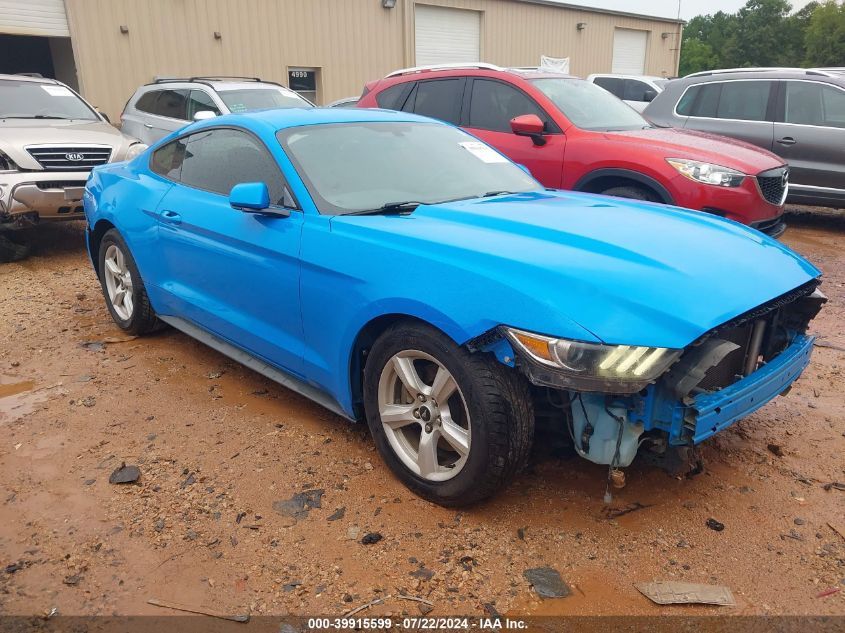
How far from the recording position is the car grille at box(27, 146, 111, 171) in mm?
6963

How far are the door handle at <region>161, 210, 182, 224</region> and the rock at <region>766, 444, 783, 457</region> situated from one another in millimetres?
3383

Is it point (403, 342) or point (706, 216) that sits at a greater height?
point (706, 216)

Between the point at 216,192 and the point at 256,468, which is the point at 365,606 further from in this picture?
the point at 216,192

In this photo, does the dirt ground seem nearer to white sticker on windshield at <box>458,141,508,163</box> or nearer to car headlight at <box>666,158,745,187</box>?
white sticker on windshield at <box>458,141,508,163</box>

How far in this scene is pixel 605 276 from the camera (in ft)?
8.20

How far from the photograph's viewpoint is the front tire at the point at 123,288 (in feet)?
15.3

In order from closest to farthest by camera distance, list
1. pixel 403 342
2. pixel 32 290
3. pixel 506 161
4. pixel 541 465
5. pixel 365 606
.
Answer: pixel 365 606
pixel 403 342
pixel 541 465
pixel 506 161
pixel 32 290

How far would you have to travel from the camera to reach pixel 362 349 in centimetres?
305

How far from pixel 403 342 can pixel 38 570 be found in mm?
1608

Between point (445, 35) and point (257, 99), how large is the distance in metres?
12.6

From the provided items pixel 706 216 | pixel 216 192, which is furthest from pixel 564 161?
pixel 216 192

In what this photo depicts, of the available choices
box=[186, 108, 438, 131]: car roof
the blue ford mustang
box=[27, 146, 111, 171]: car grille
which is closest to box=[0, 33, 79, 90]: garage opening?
box=[27, 146, 111, 171]: car grille

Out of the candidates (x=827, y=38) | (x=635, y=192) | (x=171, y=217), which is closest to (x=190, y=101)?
(x=171, y=217)

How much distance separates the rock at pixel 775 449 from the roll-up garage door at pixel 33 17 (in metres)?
14.8
